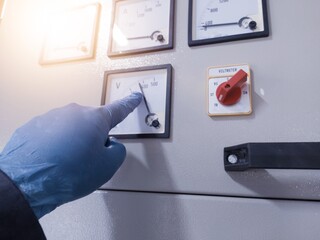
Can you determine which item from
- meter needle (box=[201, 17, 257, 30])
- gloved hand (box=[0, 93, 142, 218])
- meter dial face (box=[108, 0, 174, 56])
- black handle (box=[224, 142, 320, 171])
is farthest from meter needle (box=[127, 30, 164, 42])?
black handle (box=[224, 142, 320, 171])

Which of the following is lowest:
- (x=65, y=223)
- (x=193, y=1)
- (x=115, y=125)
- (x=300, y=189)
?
(x=65, y=223)

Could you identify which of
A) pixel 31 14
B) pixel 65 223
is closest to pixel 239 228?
pixel 65 223

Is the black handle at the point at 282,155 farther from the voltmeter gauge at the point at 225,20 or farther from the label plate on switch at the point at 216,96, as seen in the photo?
the voltmeter gauge at the point at 225,20

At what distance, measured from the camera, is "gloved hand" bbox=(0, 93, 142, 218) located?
486 mm

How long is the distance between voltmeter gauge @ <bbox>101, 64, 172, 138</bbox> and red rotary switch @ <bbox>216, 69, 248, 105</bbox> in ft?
0.42

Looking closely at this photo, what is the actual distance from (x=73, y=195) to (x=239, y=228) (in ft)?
1.08

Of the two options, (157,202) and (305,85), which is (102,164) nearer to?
(157,202)

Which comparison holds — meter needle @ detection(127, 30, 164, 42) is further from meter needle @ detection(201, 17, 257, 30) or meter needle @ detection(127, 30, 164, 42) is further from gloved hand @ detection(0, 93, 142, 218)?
gloved hand @ detection(0, 93, 142, 218)

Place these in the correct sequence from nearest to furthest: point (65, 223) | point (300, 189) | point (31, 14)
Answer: point (300, 189), point (65, 223), point (31, 14)

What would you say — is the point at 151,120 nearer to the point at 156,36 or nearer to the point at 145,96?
the point at 145,96

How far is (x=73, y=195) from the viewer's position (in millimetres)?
523

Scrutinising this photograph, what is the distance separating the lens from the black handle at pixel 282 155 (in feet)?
1.49

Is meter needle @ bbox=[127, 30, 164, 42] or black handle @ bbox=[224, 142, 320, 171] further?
meter needle @ bbox=[127, 30, 164, 42]

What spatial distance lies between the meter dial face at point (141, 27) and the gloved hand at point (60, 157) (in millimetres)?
254
